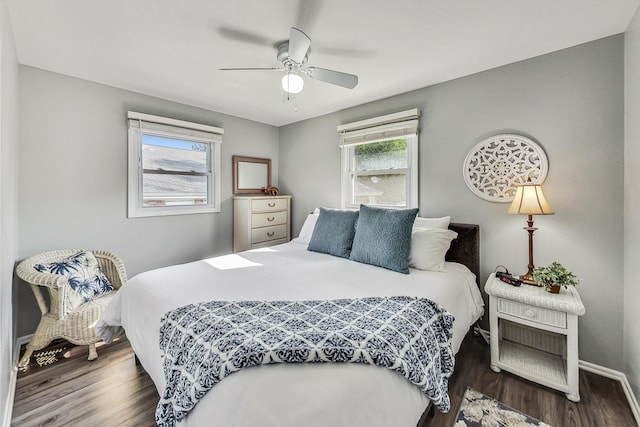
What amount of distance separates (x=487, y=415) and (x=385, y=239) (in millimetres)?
1235

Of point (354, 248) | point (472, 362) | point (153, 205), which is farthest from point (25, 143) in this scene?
point (472, 362)

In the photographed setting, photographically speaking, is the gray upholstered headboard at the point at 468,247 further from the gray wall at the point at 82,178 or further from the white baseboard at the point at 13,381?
the white baseboard at the point at 13,381

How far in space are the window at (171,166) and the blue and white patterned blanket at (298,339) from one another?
2.17 metres

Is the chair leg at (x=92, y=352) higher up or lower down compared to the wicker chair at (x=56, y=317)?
lower down

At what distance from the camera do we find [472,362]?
2150 mm

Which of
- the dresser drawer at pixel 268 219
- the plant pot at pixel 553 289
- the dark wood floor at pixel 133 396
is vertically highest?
the dresser drawer at pixel 268 219

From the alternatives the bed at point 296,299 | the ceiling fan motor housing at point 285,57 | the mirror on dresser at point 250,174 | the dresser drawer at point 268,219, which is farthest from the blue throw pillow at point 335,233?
the mirror on dresser at point 250,174

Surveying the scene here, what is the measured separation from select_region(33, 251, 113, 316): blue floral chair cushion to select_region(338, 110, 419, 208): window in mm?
2597

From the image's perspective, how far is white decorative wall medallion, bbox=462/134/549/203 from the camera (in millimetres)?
2166

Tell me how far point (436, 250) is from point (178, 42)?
2.48 m

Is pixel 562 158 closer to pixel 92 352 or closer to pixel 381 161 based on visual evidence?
pixel 381 161

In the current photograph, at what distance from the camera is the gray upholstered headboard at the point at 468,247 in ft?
7.97

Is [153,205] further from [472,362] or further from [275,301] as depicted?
[472,362]

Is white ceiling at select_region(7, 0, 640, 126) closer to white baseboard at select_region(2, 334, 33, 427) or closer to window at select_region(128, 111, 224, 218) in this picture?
window at select_region(128, 111, 224, 218)
